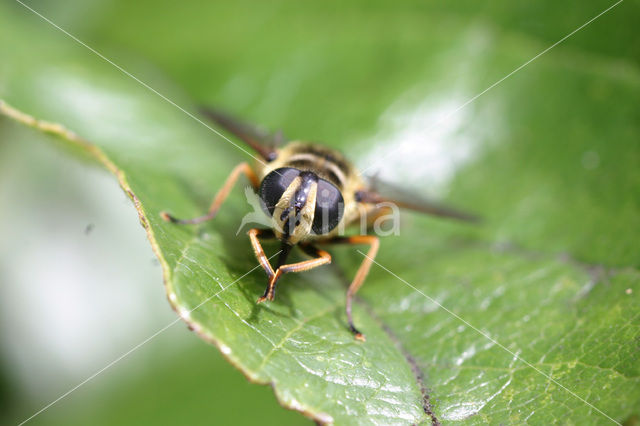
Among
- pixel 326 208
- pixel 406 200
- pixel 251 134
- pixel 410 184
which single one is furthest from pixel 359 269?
pixel 251 134

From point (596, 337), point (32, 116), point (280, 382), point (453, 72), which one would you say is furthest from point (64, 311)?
point (596, 337)

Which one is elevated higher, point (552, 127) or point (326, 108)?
point (552, 127)

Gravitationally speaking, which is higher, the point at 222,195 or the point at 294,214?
the point at 294,214

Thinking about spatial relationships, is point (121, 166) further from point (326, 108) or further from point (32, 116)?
point (326, 108)

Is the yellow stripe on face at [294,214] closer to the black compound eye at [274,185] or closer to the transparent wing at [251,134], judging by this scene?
the black compound eye at [274,185]

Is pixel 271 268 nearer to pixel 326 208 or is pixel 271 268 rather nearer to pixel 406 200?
pixel 326 208

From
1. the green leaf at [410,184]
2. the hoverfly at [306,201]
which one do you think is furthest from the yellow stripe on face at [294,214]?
the green leaf at [410,184]
